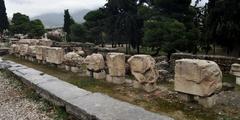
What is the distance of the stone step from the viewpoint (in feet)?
18.9

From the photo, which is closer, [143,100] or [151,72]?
[143,100]

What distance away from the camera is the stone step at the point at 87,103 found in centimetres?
576

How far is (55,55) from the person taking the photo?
41.1 ft

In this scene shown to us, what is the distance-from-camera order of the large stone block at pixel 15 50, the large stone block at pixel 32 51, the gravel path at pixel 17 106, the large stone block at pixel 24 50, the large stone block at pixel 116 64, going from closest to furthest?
1. the gravel path at pixel 17 106
2. the large stone block at pixel 116 64
3. the large stone block at pixel 32 51
4. the large stone block at pixel 24 50
5. the large stone block at pixel 15 50

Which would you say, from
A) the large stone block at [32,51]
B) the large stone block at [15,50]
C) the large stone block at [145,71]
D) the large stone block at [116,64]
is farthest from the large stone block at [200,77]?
→ the large stone block at [15,50]

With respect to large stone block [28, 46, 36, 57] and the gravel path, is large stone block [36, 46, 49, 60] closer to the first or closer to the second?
large stone block [28, 46, 36, 57]

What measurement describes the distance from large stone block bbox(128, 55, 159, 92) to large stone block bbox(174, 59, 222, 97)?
117 centimetres

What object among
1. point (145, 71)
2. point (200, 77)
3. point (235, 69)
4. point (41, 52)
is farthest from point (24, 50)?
point (200, 77)

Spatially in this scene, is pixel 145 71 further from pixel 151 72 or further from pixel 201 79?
pixel 201 79

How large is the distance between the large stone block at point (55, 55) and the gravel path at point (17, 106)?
2.20 metres

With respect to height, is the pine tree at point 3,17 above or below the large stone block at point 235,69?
above

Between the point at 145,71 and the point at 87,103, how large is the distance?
194 centimetres

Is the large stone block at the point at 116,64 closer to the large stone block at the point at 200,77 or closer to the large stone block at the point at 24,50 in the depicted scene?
the large stone block at the point at 200,77

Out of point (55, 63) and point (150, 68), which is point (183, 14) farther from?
point (150, 68)
